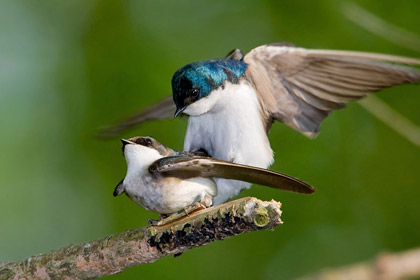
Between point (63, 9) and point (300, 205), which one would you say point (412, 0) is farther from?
point (63, 9)

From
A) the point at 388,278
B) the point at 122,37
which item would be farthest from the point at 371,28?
the point at 122,37

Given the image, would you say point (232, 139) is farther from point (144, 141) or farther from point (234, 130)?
point (144, 141)

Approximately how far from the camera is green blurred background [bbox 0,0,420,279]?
3.84 metres

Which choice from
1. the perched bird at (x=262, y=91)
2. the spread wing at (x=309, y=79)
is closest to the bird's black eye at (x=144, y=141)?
the perched bird at (x=262, y=91)

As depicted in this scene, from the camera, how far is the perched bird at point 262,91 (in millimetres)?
2312

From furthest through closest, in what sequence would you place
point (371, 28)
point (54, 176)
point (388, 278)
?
point (54, 176) < point (371, 28) < point (388, 278)

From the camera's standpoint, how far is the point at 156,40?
14.4ft

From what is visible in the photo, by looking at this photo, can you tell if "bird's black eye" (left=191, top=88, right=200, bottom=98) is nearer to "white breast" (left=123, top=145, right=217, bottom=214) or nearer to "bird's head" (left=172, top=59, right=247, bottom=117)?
"bird's head" (left=172, top=59, right=247, bottom=117)

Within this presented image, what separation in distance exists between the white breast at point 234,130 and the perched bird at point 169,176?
30cm

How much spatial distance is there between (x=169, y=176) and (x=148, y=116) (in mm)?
979

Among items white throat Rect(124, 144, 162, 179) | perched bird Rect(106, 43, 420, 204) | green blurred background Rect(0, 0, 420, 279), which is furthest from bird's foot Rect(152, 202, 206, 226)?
green blurred background Rect(0, 0, 420, 279)

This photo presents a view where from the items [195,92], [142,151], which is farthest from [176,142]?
[142,151]

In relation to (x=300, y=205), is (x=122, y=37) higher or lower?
higher

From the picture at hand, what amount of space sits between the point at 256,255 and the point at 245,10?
1.51 metres
